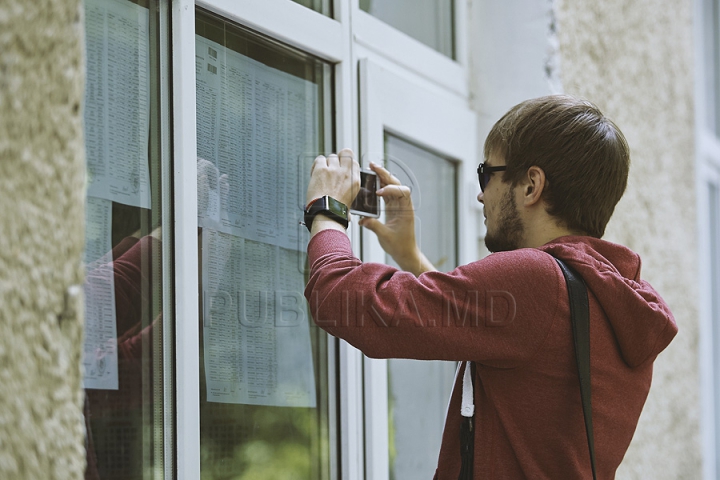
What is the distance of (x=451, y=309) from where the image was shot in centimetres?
132

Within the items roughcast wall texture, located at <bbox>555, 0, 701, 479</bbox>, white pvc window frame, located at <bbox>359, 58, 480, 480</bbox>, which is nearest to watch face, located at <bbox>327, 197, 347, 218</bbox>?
white pvc window frame, located at <bbox>359, 58, 480, 480</bbox>

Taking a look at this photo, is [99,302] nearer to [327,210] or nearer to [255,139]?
[327,210]

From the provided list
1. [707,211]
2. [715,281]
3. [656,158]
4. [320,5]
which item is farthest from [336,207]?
[715,281]

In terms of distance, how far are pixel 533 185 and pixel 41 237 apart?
828 mm

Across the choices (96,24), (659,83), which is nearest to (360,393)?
(96,24)

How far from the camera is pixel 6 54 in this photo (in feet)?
3.48

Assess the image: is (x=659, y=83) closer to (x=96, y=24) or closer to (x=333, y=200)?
(x=333, y=200)

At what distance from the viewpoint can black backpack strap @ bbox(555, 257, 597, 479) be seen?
1.34m

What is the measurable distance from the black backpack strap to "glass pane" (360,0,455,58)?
1.04m

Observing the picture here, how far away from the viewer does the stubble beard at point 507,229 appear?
60.2 inches

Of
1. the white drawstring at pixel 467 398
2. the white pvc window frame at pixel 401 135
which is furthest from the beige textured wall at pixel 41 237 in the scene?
the white pvc window frame at pixel 401 135

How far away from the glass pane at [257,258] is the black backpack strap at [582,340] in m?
0.67

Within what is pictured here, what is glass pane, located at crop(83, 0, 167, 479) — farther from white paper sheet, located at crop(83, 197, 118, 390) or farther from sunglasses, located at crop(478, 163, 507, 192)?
sunglasses, located at crop(478, 163, 507, 192)

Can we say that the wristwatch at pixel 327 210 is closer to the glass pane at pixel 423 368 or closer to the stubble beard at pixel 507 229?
the stubble beard at pixel 507 229
